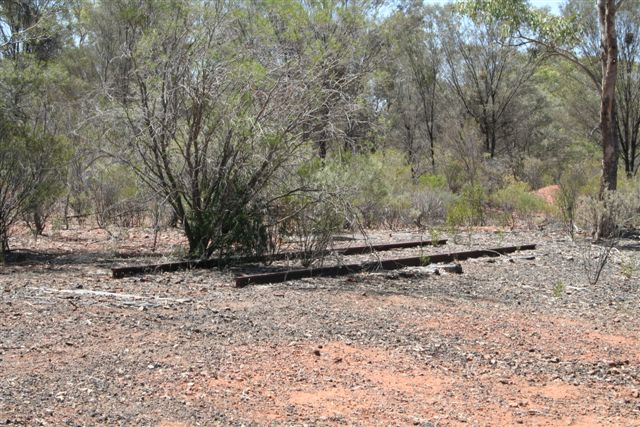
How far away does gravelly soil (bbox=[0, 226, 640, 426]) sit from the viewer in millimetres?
5211

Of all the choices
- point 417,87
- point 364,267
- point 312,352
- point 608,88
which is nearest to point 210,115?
point 364,267

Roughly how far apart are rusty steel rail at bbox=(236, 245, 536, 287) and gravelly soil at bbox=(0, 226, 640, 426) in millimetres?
280

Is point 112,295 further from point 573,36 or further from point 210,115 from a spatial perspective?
point 573,36

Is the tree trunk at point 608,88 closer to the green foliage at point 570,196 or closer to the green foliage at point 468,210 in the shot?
the green foliage at point 570,196

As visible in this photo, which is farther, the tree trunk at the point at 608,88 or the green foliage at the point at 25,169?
the tree trunk at the point at 608,88

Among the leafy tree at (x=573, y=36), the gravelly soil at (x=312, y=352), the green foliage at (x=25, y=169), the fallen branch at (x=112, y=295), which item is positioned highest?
the leafy tree at (x=573, y=36)

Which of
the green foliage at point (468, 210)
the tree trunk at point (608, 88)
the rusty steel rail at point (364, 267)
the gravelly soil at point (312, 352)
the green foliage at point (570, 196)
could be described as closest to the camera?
the gravelly soil at point (312, 352)

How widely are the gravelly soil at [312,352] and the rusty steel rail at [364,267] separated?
0.28 metres

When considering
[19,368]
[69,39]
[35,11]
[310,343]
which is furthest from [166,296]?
[69,39]

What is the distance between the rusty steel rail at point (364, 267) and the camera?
9.86 metres

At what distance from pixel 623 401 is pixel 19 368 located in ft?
13.9

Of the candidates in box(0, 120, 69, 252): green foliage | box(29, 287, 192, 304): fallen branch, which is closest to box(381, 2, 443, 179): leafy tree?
box(0, 120, 69, 252): green foliage

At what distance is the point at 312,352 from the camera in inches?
256

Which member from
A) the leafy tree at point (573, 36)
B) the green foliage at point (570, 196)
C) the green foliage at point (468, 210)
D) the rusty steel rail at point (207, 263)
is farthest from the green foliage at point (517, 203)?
the rusty steel rail at point (207, 263)
